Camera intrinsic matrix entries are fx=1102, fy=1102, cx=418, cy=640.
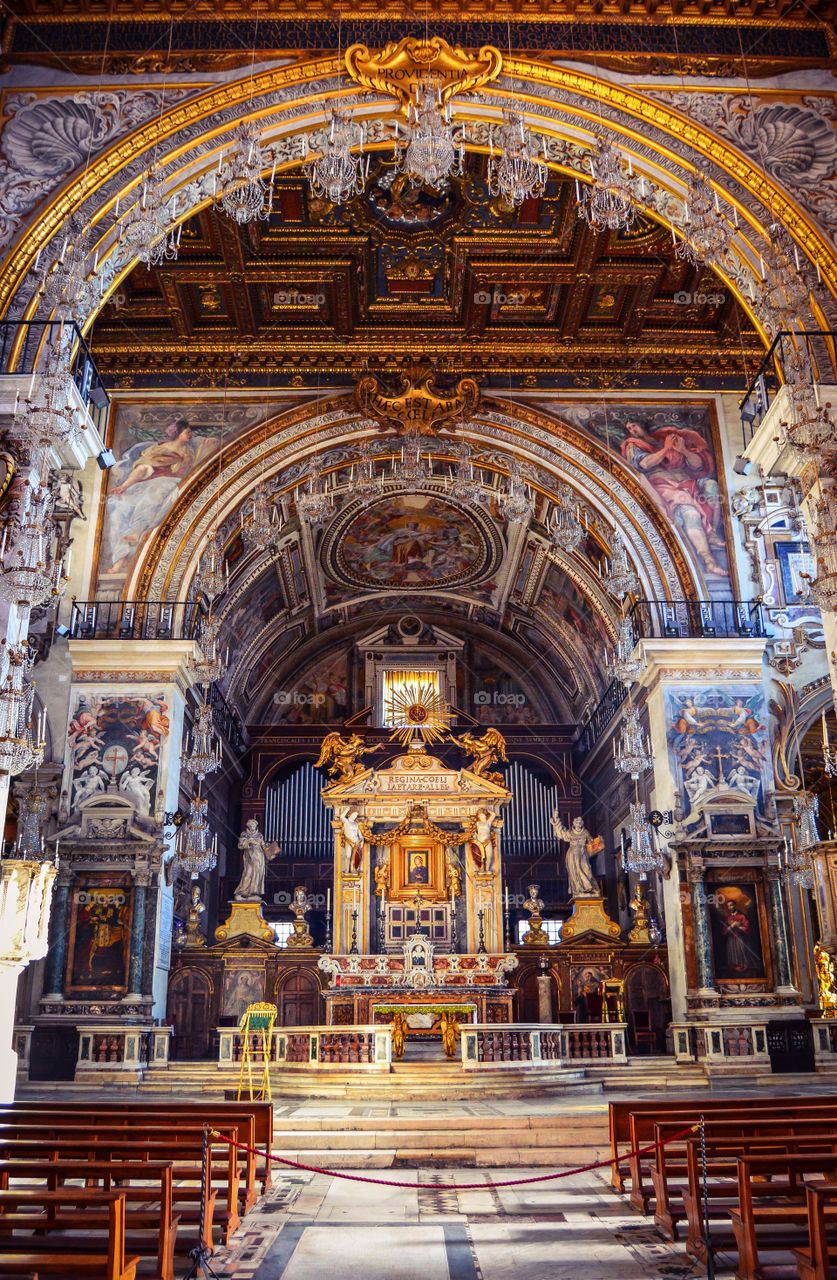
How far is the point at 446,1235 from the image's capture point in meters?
6.91

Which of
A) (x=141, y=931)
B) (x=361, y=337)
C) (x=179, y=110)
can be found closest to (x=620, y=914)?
(x=141, y=931)

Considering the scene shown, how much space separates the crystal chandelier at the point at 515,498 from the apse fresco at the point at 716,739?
426 centimetres

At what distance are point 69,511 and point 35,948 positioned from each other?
5.55 m

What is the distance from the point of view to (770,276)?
43.6 ft

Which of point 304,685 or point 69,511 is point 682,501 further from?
point 304,685

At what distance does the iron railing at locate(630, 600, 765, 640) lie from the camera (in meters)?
19.9

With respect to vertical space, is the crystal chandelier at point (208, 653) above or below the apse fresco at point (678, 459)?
below

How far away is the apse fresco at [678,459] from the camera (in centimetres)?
2033

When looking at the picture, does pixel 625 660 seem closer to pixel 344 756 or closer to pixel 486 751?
pixel 486 751

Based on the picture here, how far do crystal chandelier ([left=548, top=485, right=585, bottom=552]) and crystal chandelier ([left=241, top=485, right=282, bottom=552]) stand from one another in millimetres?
5275

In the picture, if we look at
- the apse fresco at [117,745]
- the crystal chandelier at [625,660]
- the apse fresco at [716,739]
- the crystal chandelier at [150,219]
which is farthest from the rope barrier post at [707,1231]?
the apse fresco at [117,745]

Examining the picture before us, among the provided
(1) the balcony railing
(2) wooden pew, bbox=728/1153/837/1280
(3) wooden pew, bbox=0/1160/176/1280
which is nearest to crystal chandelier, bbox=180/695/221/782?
(1) the balcony railing

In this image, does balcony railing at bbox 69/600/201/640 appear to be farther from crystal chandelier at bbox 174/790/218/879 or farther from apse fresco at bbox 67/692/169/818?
crystal chandelier at bbox 174/790/218/879

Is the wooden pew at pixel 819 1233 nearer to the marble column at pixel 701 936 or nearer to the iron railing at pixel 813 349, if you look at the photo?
the iron railing at pixel 813 349
